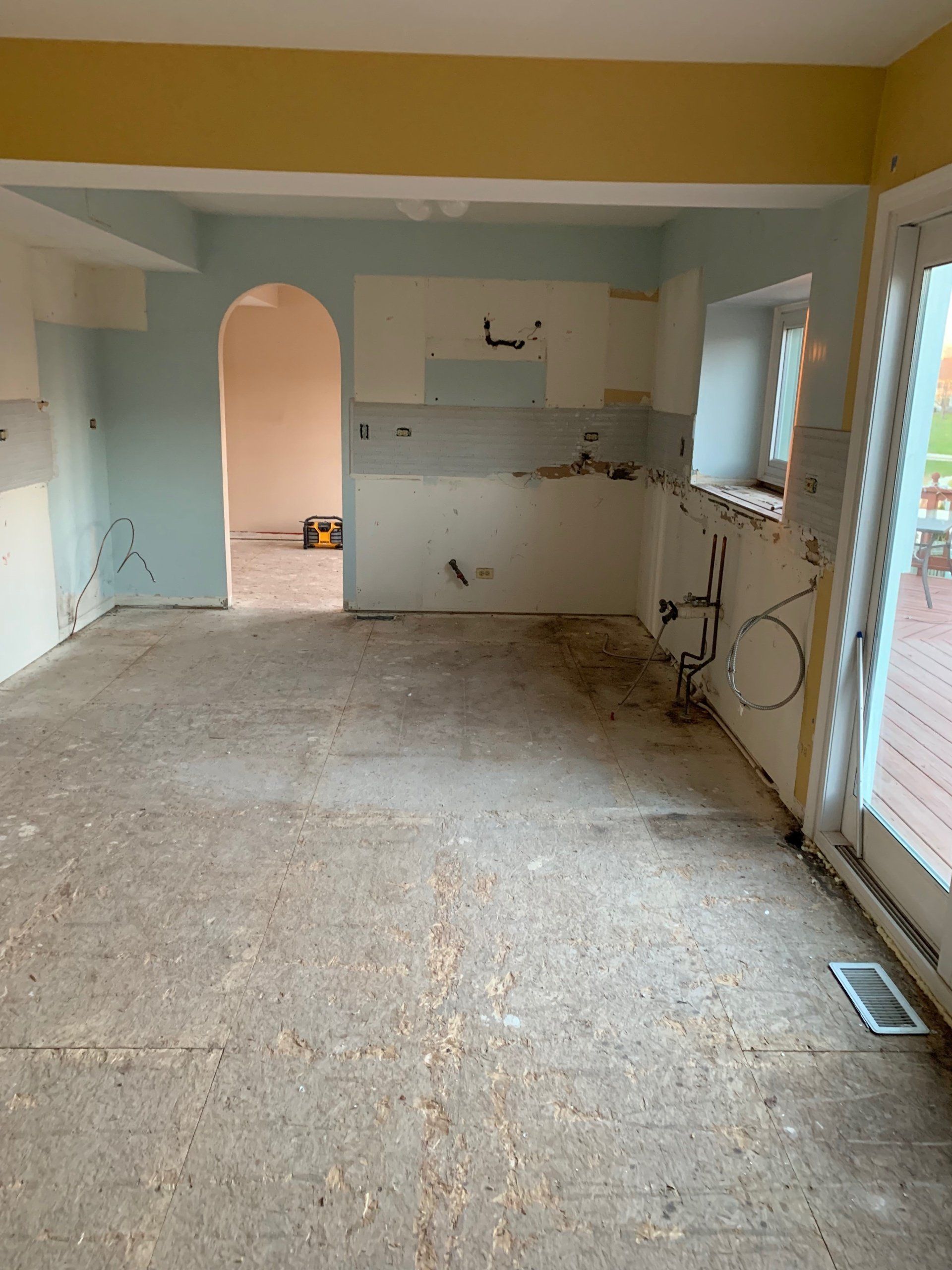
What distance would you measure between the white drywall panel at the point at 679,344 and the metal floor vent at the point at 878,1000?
3.32 m

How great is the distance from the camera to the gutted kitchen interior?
189 cm

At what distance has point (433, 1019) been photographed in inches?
91.3

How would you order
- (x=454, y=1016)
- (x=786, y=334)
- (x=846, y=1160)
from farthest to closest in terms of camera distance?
(x=786, y=334), (x=454, y=1016), (x=846, y=1160)

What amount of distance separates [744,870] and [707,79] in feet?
8.75

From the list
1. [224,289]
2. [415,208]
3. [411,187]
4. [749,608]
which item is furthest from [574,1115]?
[224,289]

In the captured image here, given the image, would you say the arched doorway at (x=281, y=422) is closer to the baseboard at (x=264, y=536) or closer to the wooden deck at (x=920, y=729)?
the baseboard at (x=264, y=536)

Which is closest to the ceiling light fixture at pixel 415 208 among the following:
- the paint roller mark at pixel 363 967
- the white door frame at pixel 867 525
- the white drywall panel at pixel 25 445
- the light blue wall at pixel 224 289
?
the light blue wall at pixel 224 289

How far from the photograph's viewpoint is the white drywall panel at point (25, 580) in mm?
4730

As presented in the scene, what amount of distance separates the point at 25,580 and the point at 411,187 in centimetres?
320

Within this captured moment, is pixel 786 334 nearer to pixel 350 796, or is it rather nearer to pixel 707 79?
pixel 707 79

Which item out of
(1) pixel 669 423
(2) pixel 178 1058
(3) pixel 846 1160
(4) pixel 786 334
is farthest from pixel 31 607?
(3) pixel 846 1160

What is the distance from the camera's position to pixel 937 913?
2.59m

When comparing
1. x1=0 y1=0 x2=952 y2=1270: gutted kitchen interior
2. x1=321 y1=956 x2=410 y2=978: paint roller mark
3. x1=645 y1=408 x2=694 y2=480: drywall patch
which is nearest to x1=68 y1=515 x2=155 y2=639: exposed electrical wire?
x1=0 y1=0 x2=952 y2=1270: gutted kitchen interior

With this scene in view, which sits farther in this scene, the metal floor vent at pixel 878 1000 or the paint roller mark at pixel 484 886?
the paint roller mark at pixel 484 886
